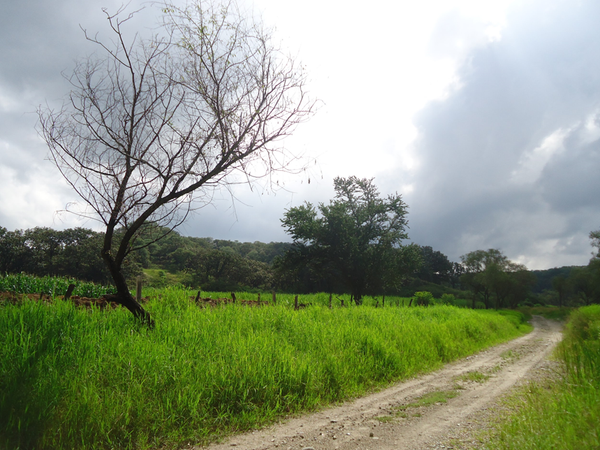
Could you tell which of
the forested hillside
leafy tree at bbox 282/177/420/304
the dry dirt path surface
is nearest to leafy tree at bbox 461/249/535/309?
the forested hillside

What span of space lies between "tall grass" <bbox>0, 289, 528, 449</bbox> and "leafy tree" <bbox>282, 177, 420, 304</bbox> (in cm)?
2330

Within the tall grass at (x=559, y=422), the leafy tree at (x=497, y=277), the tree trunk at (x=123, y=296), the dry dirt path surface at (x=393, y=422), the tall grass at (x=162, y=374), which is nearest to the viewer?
the tall grass at (x=559, y=422)

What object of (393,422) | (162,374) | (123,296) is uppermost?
(123,296)

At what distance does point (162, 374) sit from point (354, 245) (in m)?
26.5

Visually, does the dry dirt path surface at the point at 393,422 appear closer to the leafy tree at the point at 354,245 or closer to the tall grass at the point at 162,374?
the tall grass at the point at 162,374

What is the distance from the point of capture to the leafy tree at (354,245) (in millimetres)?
30469

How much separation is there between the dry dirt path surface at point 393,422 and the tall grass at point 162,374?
316 mm

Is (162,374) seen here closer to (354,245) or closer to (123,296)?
(123,296)

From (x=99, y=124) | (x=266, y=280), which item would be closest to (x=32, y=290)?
(x=99, y=124)

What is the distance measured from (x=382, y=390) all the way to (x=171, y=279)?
48036 mm

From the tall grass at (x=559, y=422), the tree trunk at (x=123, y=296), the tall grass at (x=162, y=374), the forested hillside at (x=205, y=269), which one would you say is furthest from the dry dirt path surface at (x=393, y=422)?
the forested hillside at (x=205, y=269)

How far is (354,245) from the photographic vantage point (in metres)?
29.8

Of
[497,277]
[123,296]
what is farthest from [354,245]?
[497,277]

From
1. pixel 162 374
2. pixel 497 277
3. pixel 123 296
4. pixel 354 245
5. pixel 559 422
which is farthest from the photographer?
pixel 497 277
